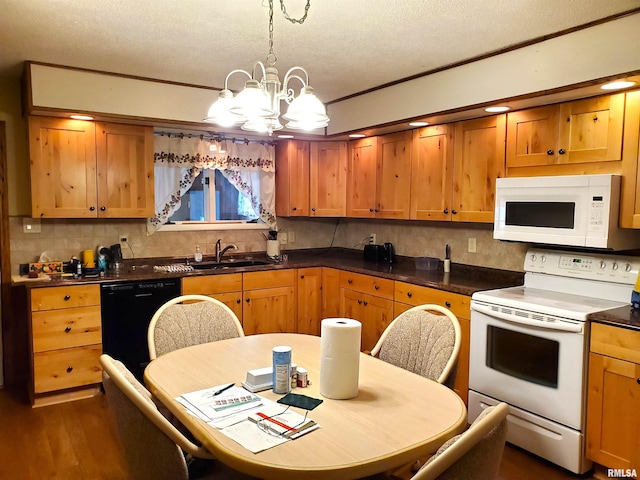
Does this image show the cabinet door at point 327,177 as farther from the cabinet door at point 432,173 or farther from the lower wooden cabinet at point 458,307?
the lower wooden cabinet at point 458,307

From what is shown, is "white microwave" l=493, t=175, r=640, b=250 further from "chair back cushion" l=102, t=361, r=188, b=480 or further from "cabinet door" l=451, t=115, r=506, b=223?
"chair back cushion" l=102, t=361, r=188, b=480

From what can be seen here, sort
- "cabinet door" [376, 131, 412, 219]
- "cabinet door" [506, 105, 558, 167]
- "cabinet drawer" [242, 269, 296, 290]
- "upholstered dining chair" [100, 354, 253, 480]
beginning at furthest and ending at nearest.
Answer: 1. "cabinet drawer" [242, 269, 296, 290]
2. "cabinet door" [376, 131, 412, 219]
3. "cabinet door" [506, 105, 558, 167]
4. "upholstered dining chair" [100, 354, 253, 480]

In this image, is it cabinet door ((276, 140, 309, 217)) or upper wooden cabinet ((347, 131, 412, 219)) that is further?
cabinet door ((276, 140, 309, 217))

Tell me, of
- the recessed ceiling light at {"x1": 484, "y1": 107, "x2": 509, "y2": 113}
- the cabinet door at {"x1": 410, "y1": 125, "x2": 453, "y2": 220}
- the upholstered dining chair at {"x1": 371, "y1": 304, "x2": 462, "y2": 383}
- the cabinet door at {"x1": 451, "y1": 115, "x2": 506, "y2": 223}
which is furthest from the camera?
the cabinet door at {"x1": 410, "y1": 125, "x2": 453, "y2": 220}

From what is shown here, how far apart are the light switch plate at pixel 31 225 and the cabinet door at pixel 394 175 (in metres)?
2.72

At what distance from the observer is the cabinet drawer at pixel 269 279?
3.94 m

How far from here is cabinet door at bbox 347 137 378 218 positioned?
4.17m

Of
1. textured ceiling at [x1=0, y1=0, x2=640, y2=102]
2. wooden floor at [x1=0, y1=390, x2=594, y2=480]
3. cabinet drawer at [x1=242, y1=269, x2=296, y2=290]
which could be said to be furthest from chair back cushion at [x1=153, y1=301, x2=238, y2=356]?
textured ceiling at [x1=0, y1=0, x2=640, y2=102]

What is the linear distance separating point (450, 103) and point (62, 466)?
3164 millimetres

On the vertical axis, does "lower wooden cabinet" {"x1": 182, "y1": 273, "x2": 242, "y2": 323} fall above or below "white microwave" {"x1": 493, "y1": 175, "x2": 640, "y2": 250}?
below

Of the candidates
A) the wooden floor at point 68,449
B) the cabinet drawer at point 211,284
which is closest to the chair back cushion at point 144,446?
the wooden floor at point 68,449

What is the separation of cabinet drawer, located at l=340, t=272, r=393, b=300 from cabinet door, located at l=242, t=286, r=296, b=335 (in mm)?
493

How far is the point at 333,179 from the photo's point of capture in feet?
14.7

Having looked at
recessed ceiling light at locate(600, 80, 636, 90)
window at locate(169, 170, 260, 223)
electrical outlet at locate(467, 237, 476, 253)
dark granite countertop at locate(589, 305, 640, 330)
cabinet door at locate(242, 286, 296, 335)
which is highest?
recessed ceiling light at locate(600, 80, 636, 90)
